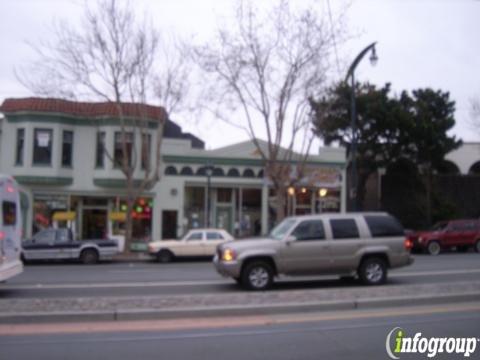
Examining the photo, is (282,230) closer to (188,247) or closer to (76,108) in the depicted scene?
(188,247)

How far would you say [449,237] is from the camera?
26938 millimetres

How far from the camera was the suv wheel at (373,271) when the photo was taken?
43.9 feet

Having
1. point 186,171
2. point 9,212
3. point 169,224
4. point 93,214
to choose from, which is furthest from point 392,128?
point 9,212

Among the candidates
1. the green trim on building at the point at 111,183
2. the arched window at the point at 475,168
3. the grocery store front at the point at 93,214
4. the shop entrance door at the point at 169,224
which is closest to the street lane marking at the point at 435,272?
the shop entrance door at the point at 169,224

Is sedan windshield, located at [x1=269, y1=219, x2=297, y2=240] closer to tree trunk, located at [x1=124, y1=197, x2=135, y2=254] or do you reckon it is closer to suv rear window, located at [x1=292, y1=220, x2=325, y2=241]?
suv rear window, located at [x1=292, y1=220, x2=325, y2=241]

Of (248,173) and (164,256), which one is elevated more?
(248,173)

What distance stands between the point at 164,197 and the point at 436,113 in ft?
59.8

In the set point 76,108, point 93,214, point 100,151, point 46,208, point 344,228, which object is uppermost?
point 76,108

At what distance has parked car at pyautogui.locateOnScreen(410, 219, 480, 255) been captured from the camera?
1048 inches

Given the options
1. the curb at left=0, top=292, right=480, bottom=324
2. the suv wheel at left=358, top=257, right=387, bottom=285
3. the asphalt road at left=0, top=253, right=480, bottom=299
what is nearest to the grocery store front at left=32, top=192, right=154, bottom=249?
the asphalt road at left=0, top=253, right=480, bottom=299

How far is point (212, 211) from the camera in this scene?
2947 cm

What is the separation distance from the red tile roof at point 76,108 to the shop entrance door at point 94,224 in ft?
16.8

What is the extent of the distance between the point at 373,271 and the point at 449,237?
50.2 ft

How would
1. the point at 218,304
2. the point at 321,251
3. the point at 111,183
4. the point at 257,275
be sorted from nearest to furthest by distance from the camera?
the point at 218,304
the point at 257,275
the point at 321,251
the point at 111,183
